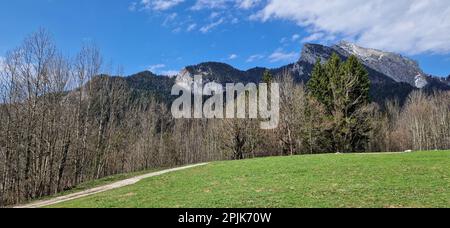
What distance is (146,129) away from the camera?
7331cm

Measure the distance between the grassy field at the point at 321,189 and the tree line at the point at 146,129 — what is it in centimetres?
Answer: 1287

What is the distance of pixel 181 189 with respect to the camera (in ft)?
67.0

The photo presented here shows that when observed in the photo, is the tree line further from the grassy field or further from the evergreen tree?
the grassy field

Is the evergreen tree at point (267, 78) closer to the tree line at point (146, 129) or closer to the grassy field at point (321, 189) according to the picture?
the tree line at point (146, 129)

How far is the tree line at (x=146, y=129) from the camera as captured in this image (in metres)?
29.1

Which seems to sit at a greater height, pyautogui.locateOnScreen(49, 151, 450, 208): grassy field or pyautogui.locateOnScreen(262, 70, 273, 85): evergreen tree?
pyautogui.locateOnScreen(262, 70, 273, 85): evergreen tree

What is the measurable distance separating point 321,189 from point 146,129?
60.2 meters

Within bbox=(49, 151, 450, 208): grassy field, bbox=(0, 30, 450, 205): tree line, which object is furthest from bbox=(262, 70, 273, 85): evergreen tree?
bbox=(49, 151, 450, 208): grassy field

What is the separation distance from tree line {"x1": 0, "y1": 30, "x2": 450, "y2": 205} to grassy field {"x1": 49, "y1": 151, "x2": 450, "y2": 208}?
42.2 ft

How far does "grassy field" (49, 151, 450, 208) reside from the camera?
1403 cm

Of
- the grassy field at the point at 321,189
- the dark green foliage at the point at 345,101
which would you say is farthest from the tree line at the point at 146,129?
the grassy field at the point at 321,189

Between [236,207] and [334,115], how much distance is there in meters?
42.7

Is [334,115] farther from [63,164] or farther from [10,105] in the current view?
[10,105]

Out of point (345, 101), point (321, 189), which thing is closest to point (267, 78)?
point (345, 101)
